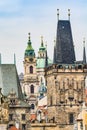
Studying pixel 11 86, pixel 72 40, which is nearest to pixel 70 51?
pixel 72 40

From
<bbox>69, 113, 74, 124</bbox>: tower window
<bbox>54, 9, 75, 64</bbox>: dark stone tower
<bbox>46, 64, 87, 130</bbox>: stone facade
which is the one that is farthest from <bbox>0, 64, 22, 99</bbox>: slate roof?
<bbox>69, 113, 74, 124</bbox>: tower window

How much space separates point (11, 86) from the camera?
13462 centimetres

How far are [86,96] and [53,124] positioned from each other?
22.2 ft

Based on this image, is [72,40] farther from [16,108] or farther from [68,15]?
[16,108]

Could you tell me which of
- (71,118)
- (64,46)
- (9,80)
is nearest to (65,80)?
(64,46)

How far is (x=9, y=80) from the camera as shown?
13488 cm

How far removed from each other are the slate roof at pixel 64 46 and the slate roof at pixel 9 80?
6.91m

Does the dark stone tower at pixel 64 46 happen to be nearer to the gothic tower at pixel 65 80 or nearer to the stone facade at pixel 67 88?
the gothic tower at pixel 65 80

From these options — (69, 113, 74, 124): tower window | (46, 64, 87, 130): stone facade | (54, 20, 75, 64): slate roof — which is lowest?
(69, 113, 74, 124): tower window

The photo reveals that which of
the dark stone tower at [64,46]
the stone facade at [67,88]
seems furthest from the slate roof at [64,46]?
the stone facade at [67,88]

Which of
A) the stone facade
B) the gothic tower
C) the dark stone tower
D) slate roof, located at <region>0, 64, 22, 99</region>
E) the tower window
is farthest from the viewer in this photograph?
the dark stone tower

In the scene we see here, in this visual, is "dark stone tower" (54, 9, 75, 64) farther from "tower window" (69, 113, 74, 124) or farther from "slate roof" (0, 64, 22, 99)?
"tower window" (69, 113, 74, 124)

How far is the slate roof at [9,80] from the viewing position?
134 meters

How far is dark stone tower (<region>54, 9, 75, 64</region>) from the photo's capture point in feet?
449
